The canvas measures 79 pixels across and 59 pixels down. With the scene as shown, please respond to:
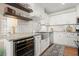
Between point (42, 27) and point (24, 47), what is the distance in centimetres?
46

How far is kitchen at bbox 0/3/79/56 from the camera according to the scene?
1682mm

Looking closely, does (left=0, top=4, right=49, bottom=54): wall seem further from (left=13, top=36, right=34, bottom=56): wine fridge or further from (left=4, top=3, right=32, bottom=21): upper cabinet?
(left=13, top=36, right=34, bottom=56): wine fridge

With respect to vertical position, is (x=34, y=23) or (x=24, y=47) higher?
(x=34, y=23)

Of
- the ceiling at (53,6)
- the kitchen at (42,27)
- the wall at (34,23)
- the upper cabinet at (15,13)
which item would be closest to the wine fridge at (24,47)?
the kitchen at (42,27)

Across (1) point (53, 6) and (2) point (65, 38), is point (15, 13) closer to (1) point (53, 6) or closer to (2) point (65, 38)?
(1) point (53, 6)

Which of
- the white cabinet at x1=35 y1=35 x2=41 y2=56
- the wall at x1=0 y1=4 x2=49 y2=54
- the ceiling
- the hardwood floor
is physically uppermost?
the ceiling

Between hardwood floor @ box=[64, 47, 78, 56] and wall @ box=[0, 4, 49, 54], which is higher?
wall @ box=[0, 4, 49, 54]

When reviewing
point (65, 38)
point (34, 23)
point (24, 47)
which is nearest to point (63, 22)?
point (65, 38)

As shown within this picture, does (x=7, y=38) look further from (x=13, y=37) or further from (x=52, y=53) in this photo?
(x=52, y=53)

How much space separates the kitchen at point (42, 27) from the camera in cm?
168

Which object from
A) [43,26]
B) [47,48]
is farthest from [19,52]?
[43,26]

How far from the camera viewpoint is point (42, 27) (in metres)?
1.82

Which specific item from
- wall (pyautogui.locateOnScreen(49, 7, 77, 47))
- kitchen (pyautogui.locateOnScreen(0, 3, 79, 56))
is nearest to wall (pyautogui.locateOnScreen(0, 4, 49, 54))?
kitchen (pyautogui.locateOnScreen(0, 3, 79, 56))

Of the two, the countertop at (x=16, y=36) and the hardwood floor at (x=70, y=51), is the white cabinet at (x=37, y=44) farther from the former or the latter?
the hardwood floor at (x=70, y=51)
